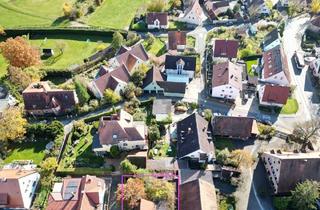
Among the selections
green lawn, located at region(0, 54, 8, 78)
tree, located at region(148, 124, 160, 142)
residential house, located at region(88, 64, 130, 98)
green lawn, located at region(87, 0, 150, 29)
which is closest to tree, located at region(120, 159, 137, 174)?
tree, located at region(148, 124, 160, 142)

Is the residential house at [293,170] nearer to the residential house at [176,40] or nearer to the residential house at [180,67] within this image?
the residential house at [180,67]

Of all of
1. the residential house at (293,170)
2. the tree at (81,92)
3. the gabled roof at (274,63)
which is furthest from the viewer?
the gabled roof at (274,63)

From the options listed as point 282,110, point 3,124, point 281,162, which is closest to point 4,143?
point 3,124

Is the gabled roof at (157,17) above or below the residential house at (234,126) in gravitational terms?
above

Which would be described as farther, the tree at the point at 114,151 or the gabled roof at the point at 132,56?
the gabled roof at the point at 132,56

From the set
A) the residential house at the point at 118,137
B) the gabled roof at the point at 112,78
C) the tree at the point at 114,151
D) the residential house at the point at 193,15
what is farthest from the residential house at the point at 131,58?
the tree at the point at 114,151

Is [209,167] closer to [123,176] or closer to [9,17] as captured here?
[123,176]

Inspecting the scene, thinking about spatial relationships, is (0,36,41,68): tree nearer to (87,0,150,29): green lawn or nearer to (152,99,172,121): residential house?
(87,0,150,29): green lawn
